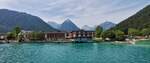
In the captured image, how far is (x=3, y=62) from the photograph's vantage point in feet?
141

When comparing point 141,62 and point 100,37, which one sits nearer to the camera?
point 141,62

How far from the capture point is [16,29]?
16862 centimetres

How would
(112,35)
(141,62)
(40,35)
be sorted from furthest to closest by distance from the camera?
(40,35)
(112,35)
(141,62)

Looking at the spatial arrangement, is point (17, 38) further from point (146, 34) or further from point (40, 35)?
point (146, 34)

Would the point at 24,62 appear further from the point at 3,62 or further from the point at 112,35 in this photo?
the point at 112,35

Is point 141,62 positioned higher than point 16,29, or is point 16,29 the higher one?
point 16,29

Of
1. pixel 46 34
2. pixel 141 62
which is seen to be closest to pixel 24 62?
pixel 141 62

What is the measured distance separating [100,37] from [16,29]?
50.5 m

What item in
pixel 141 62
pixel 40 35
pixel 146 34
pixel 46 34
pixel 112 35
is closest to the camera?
pixel 141 62

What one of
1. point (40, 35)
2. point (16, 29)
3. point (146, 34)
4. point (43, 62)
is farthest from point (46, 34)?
point (43, 62)

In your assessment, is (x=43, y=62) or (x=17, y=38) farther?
(x=17, y=38)

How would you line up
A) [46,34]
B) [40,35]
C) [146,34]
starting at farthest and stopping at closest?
1. [46,34]
2. [40,35]
3. [146,34]

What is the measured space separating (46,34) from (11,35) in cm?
3703

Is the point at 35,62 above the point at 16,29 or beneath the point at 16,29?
beneath
